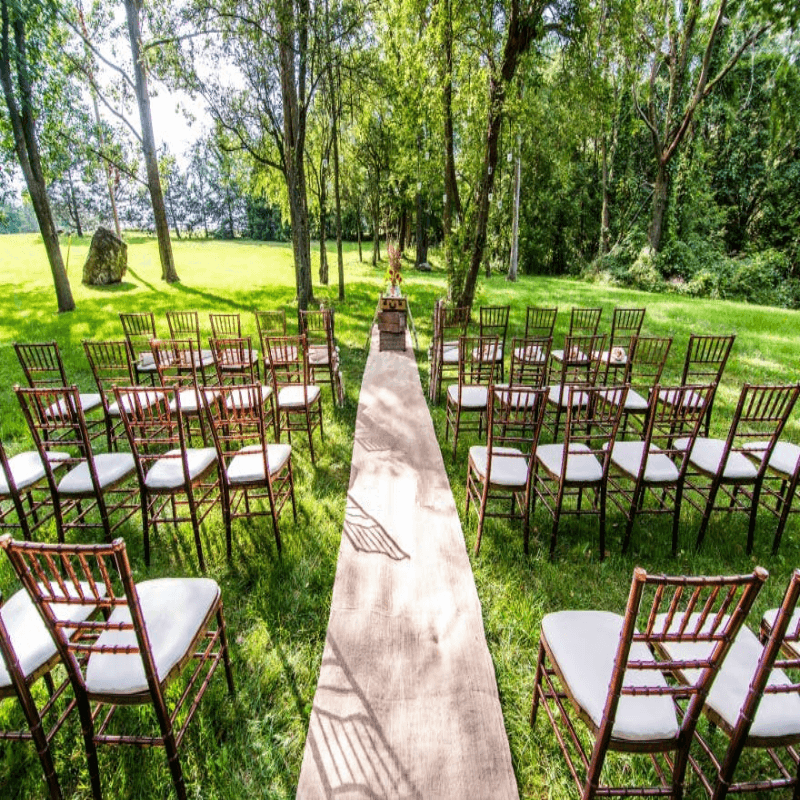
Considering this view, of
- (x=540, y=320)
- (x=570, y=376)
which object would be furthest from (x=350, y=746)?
(x=540, y=320)

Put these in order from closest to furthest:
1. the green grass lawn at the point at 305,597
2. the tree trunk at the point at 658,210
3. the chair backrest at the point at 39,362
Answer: the green grass lawn at the point at 305,597 < the chair backrest at the point at 39,362 < the tree trunk at the point at 658,210

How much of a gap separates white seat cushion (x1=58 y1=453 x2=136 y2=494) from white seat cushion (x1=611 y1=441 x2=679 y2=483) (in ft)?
13.1

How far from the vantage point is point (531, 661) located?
2930mm

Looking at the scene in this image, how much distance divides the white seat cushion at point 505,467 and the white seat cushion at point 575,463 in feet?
0.65

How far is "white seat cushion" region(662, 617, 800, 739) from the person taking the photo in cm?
188

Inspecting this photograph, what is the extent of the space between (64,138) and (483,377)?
660 inches

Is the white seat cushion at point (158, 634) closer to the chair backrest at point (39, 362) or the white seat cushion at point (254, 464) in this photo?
the white seat cushion at point (254, 464)

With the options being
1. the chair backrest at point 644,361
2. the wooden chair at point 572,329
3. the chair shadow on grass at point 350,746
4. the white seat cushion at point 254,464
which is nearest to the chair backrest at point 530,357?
the wooden chair at point 572,329

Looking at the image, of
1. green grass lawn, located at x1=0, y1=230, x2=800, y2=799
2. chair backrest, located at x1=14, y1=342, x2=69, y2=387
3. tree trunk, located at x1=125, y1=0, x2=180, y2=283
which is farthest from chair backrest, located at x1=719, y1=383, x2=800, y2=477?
tree trunk, located at x1=125, y1=0, x2=180, y2=283

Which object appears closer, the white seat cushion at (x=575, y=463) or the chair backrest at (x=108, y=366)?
the white seat cushion at (x=575, y=463)

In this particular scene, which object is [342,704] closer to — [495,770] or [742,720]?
[495,770]

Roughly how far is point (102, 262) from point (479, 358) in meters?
16.9

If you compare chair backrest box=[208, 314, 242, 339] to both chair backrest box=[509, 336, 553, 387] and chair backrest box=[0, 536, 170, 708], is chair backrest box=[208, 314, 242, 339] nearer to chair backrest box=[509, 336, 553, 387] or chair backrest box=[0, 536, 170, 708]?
chair backrest box=[509, 336, 553, 387]

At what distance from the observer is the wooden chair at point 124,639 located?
1709 mm
